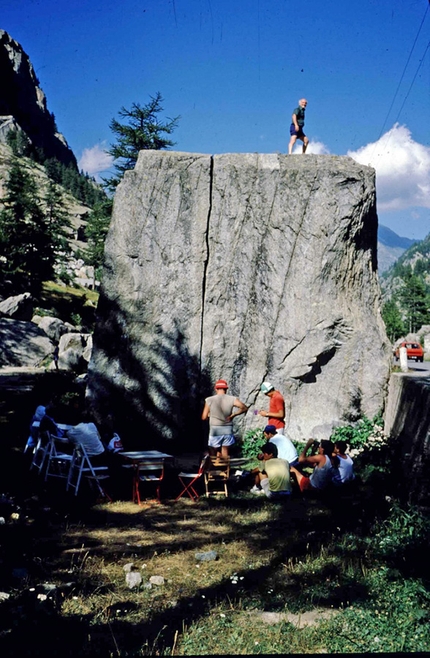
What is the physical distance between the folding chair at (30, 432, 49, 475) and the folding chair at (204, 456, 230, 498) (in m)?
2.93

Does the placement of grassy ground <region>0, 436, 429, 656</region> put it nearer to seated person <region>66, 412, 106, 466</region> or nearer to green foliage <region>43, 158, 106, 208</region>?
seated person <region>66, 412, 106, 466</region>

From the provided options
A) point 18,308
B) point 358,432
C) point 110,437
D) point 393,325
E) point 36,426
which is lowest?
point 110,437

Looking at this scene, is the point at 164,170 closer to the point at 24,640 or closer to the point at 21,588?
the point at 21,588

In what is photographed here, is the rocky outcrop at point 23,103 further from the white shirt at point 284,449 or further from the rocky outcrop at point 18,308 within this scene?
the white shirt at point 284,449

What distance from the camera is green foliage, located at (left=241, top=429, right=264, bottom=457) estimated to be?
38.8 ft

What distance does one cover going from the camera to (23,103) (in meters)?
172

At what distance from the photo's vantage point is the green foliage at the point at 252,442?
1183cm

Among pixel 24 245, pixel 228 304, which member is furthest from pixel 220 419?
pixel 24 245

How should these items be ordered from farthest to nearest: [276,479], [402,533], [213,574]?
1. [276,479]
2. [402,533]
3. [213,574]

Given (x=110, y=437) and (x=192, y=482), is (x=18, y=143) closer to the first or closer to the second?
(x=110, y=437)

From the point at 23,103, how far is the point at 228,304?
182292mm

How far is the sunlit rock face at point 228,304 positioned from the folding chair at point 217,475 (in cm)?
191

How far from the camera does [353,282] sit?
1225 centimetres

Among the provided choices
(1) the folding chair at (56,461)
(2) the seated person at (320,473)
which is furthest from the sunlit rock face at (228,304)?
(2) the seated person at (320,473)
